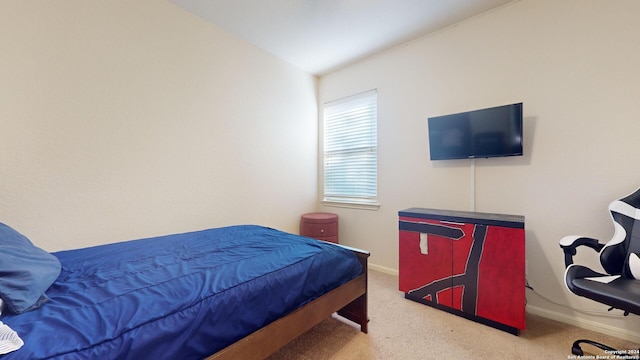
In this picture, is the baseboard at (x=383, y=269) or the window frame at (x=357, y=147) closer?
the baseboard at (x=383, y=269)

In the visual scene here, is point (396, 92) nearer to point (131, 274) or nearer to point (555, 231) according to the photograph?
point (555, 231)

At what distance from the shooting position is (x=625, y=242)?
1.58 metres

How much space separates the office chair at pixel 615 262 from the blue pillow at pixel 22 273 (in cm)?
261

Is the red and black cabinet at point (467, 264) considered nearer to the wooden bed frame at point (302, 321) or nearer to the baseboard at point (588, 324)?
the baseboard at point (588, 324)

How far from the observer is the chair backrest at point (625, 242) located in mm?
1534

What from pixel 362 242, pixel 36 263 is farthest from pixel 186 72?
pixel 362 242

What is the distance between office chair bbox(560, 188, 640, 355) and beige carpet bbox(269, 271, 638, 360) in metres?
0.23

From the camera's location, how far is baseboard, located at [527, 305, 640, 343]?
5.76 feet

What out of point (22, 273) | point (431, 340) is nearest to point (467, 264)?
point (431, 340)

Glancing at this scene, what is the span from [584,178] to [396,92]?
1.81 metres

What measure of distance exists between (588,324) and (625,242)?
76 cm

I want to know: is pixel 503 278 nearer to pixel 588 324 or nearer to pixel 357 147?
pixel 588 324

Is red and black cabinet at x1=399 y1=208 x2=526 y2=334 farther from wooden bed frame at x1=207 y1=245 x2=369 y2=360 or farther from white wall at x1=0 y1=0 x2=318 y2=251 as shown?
white wall at x1=0 y1=0 x2=318 y2=251

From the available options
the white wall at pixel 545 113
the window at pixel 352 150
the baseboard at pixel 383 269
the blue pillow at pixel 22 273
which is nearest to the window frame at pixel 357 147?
the window at pixel 352 150
